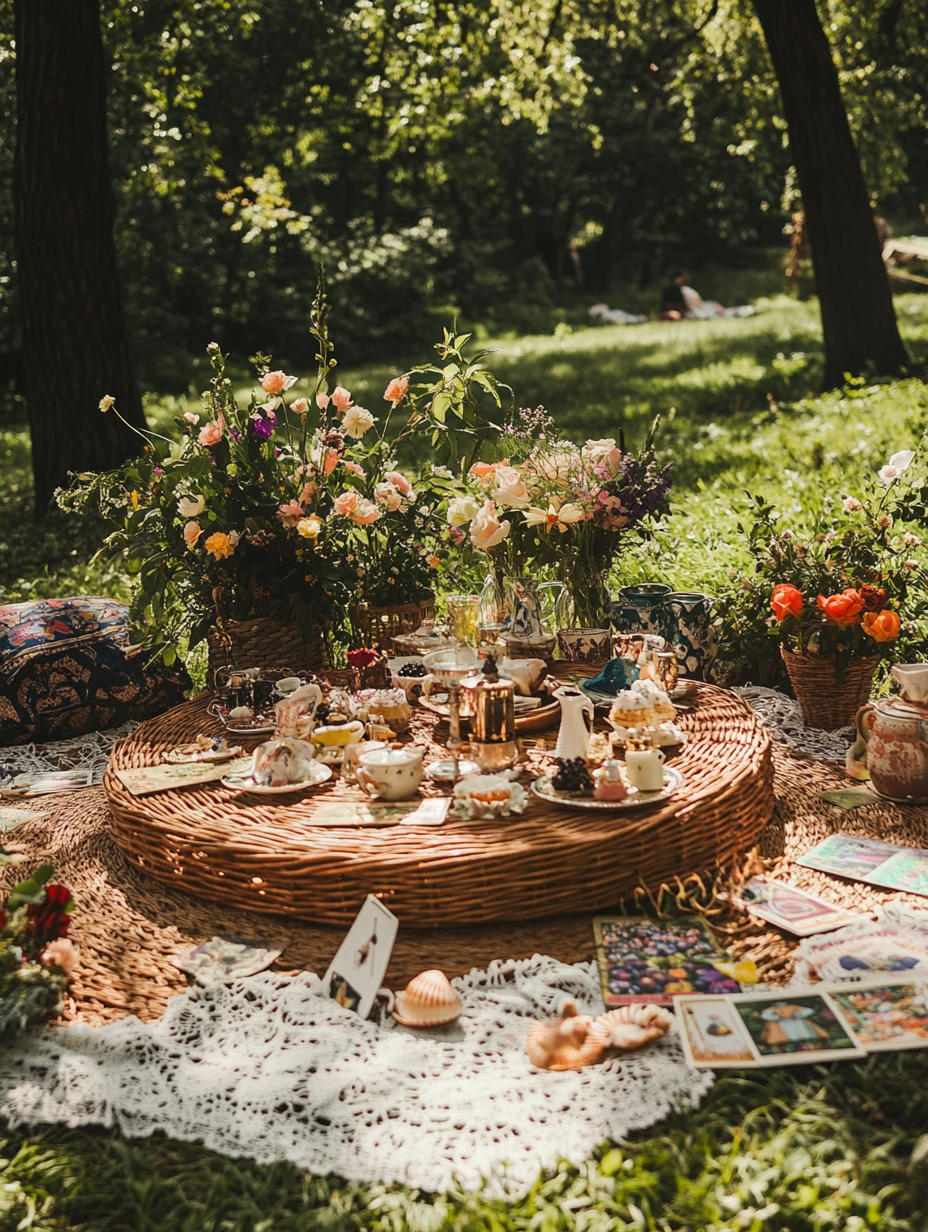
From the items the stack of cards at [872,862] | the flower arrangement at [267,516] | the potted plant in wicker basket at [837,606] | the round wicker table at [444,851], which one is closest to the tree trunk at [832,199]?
the potted plant in wicker basket at [837,606]

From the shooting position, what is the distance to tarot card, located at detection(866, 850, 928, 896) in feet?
9.70

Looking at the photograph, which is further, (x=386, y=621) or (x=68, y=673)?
(x=68, y=673)

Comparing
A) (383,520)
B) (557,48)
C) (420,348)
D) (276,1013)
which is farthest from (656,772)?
(420,348)

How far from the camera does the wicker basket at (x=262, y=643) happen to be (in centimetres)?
416

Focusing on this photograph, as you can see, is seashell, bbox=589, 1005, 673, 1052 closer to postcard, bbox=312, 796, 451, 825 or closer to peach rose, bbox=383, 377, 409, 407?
postcard, bbox=312, 796, 451, 825

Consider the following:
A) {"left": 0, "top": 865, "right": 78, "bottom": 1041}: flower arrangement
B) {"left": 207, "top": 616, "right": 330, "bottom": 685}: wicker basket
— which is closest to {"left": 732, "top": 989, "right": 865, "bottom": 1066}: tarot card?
{"left": 0, "top": 865, "right": 78, "bottom": 1041}: flower arrangement

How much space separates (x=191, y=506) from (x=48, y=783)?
1219mm

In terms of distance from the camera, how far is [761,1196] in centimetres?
191

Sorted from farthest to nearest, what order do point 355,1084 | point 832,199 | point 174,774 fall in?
1. point 832,199
2. point 174,774
3. point 355,1084

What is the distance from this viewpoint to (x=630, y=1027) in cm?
232

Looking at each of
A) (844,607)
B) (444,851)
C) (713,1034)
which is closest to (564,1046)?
(713,1034)

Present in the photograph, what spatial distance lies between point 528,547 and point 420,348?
14148 mm

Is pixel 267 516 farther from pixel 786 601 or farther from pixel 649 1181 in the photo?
pixel 649 1181

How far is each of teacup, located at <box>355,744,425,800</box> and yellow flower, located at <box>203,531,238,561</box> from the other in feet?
3.60
